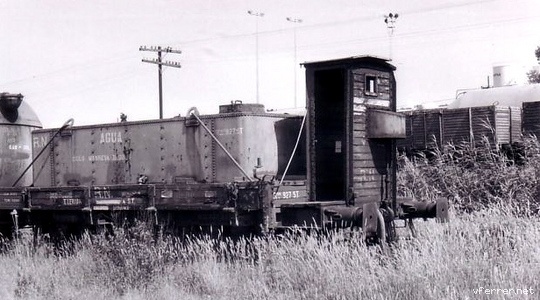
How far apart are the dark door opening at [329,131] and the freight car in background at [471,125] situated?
20.1 feet

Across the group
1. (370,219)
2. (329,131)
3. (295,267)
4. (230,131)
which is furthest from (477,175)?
(295,267)

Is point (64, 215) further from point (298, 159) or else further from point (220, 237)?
point (298, 159)

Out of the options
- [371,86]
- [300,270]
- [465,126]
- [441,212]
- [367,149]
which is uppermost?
[371,86]

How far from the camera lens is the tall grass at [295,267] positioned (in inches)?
260

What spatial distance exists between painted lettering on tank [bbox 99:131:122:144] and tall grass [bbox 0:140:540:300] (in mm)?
2028

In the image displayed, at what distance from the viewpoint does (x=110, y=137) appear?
12.4 m

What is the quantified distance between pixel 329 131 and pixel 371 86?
1.09 m

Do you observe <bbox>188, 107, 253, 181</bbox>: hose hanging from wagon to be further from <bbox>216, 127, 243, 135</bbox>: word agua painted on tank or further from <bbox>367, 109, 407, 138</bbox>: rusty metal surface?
<bbox>367, 109, 407, 138</bbox>: rusty metal surface

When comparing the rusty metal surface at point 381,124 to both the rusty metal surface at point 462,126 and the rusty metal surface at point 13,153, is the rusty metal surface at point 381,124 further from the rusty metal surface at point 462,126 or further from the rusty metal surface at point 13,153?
the rusty metal surface at point 13,153

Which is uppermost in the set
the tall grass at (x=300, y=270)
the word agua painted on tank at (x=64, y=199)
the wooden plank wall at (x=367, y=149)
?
the wooden plank wall at (x=367, y=149)

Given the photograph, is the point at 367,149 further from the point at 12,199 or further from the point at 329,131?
the point at 12,199

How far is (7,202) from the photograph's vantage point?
41.9ft

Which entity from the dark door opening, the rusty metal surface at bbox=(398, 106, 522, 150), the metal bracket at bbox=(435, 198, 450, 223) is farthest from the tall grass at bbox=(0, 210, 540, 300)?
the rusty metal surface at bbox=(398, 106, 522, 150)

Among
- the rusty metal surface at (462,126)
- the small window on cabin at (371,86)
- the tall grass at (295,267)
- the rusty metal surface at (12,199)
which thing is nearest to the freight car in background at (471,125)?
the rusty metal surface at (462,126)
